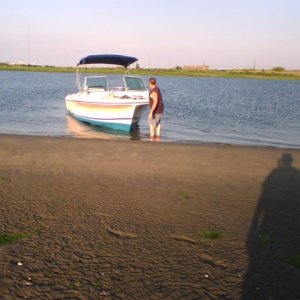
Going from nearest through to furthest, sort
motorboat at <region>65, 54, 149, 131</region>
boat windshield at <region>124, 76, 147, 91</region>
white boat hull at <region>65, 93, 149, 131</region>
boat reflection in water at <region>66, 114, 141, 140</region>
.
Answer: boat reflection in water at <region>66, 114, 141, 140</region> → white boat hull at <region>65, 93, 149, 131</region> → motorboat at <region>65, 54, 149, 131</region> → boat windshield at <region>124, 76, 147, 91</region>

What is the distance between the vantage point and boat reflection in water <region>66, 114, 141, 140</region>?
1504 cm

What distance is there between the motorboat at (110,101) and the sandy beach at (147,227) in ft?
21.7

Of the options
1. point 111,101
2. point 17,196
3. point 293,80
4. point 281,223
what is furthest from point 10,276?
point 293,80

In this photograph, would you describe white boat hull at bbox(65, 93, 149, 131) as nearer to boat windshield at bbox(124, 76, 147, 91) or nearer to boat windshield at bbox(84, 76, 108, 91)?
boat windshield at bbox(84, 76, 108, 91)

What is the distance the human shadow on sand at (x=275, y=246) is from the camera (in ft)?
11.7

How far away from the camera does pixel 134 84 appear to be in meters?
17.2

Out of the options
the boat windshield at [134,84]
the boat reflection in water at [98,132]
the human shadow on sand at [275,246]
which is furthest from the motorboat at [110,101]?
the human shadow on sand at [275,246]

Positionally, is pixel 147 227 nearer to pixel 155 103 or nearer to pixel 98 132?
pixel 155 103

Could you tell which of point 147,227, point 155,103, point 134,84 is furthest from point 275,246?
A: point 134,84

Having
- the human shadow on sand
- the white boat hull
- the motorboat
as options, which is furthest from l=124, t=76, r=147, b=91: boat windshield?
the human shadow on sand

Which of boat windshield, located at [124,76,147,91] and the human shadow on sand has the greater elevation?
boat windshield, located at [124,76,147,91]

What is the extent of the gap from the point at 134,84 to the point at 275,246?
1347 centimetres

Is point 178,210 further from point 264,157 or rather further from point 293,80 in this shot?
point 293,80

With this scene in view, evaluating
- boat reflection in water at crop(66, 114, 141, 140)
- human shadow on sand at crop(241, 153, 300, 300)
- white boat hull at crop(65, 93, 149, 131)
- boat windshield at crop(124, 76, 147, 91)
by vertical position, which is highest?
boat windshield at crop(124, 76, 147, 91)
